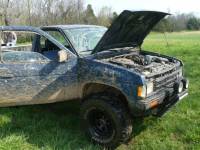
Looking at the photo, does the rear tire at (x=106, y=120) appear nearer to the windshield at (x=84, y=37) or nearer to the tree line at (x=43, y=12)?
the windshield at (x=84, y=37)

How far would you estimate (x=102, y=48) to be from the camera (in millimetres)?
5355

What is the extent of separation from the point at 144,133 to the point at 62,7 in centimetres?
2241

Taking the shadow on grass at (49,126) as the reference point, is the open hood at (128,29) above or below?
above

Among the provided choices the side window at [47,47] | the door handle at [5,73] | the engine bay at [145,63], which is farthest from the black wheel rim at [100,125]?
the side window at [47,47]

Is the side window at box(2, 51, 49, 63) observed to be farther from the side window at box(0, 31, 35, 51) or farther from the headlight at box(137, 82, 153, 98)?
the headlight at box(137, 82, 153, 98)

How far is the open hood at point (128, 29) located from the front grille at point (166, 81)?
3.38 feet

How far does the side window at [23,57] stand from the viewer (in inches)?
210

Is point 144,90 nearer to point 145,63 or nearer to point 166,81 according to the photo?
point 166,81

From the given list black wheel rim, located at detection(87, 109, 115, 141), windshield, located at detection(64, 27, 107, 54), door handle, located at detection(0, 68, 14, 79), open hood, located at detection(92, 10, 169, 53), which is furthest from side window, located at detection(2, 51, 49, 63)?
black wheel rim, located at detection(87, 109, 115, 141)

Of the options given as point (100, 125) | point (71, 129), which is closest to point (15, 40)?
point (71, 129)

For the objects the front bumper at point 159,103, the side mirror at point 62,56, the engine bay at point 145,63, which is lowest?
the front bumper at point 159,103

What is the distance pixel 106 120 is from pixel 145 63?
1.14 metres

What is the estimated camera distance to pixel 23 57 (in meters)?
5.39

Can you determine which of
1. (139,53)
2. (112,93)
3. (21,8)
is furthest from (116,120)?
(21,8)
